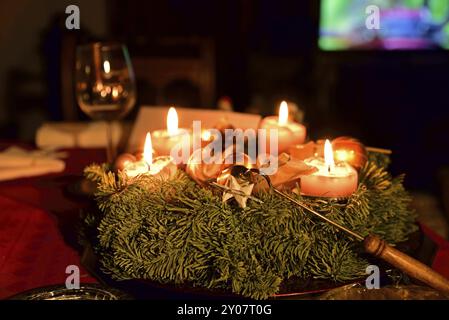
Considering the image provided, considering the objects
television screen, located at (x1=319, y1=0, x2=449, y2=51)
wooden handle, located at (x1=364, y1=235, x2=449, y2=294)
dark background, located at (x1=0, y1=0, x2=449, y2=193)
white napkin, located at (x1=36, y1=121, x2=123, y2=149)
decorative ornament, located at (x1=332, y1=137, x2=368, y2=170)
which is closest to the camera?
wooden handle, located at (x1=364, y1=235, x2=449, y2=294)

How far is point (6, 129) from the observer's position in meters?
3.54

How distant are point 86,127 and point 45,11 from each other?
219 cm

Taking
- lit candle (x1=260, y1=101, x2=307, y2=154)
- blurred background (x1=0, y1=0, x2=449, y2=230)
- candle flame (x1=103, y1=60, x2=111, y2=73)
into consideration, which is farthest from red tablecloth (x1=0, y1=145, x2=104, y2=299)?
blurred background (x1=0, y1=0, x2=449, y2=230)

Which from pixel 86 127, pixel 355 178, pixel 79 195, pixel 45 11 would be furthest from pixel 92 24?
pixel 355 178

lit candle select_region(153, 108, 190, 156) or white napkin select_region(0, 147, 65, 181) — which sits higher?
lit candle select_region(153, 108, 190, 156)

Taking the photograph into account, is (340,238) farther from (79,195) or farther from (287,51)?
(287,51)

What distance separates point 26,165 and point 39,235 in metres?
0.33

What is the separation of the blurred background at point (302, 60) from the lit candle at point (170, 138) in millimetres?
2437

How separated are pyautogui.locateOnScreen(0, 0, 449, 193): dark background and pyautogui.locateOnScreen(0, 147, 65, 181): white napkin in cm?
221

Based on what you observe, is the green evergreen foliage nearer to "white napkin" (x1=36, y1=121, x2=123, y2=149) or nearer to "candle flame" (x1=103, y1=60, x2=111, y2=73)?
"candle flame" (x1=103, y1=60, x2=111, y2=73)

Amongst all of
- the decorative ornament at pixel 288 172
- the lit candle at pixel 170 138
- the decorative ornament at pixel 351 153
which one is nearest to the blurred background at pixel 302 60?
the lit candle at pixel 170 138

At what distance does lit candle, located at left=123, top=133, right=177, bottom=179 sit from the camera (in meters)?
0.86

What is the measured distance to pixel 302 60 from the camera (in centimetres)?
413

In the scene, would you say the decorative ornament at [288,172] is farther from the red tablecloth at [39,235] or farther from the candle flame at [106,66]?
the candle flame at [106,66]
